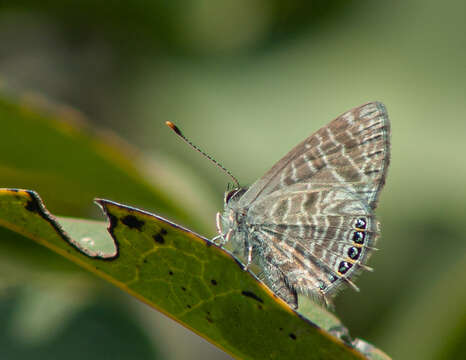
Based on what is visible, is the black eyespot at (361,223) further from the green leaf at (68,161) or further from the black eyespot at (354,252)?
the green leaf at (68,161)

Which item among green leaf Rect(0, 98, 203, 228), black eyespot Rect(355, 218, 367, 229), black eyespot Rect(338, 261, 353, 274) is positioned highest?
black eyespot Rect(355, 218, 367, 229)

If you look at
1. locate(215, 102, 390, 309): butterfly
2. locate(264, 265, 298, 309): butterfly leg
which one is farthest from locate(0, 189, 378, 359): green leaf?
locate(215, 102, 390, 309): butterfly

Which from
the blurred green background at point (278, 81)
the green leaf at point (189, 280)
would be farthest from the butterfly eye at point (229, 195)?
the blurred green background at point (278, 81)

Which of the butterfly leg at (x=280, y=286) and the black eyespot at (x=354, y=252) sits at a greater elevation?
the black eyespot at (x=354, y=252)

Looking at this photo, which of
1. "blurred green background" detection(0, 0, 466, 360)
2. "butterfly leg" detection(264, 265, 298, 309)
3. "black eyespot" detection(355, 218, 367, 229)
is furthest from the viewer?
"blurred green background" detection(0, 0, 466, 360)

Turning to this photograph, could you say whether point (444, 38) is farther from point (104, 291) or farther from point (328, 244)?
point (104, 291)

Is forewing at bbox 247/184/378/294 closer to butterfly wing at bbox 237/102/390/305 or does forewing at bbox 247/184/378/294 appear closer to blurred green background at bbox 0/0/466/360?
butterfly wing at bbox 237/102/390/305

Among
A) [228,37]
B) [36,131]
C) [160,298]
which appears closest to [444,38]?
[228,37]

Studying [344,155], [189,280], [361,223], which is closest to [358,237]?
[361,223]
